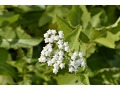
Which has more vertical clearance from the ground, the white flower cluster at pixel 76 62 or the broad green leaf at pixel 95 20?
the broad green leaf at pixel 95 20

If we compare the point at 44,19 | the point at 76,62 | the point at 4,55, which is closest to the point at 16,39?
the point at 4,55

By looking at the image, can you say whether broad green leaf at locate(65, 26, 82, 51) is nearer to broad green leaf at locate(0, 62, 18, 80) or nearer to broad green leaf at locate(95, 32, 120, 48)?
broad green leaf at locate(95, 32, 120, 48)

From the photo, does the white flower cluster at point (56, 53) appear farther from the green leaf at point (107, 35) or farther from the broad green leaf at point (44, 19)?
the broad green leaf at point (44, 19)

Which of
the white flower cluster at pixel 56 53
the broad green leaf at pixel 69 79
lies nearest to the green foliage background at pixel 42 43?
the broad green leaf at pixel 69 79

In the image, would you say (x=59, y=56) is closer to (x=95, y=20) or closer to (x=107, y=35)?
(x=107, y=35)

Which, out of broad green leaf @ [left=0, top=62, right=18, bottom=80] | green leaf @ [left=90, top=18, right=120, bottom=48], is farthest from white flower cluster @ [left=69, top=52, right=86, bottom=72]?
broad green leaf @ [left=0, top=62, right=18, bottom=80]
